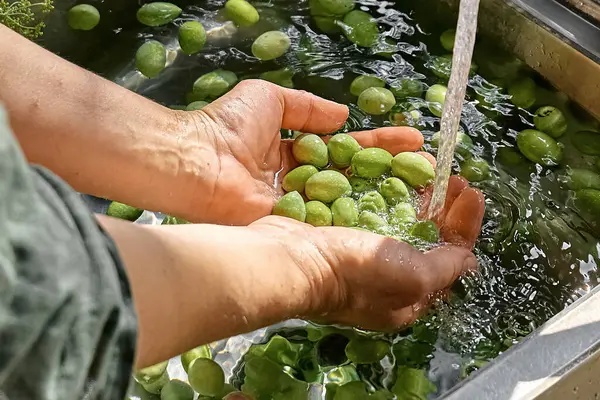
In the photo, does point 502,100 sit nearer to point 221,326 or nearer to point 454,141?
point 454,141

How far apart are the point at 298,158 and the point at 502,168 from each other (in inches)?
13.8

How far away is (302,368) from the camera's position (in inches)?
34.9

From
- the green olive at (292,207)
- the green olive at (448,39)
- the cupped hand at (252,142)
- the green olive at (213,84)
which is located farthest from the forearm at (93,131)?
the green olive at (448,39)

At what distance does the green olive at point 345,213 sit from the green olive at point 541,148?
0.32m

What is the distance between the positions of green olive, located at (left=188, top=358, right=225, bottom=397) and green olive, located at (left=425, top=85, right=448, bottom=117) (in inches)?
23.9

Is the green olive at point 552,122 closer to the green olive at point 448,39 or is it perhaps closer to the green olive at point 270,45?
the green olive at point 448,39

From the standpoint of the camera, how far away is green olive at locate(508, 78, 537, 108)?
1.13 m

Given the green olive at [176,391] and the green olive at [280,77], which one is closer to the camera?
the green olive at [176,391]

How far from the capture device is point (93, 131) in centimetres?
88

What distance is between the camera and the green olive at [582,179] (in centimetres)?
102

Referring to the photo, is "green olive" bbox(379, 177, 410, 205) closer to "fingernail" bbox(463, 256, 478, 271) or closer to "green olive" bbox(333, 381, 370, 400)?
"fingernail" bbox(463, 256, 478, 271)

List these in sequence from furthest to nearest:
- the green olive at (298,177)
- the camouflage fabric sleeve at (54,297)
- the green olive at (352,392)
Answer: the green olive at (298,177) < the green olive at (352,392) < the camouflage fabric sleeve at (54,297)

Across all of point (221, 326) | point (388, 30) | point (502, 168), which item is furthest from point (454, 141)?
point (221, 326)

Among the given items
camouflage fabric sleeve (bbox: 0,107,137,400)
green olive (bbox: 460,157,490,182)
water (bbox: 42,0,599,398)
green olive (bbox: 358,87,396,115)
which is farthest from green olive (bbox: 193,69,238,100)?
camouflage fabric sleeve (bbox: 0,107,137,400)
